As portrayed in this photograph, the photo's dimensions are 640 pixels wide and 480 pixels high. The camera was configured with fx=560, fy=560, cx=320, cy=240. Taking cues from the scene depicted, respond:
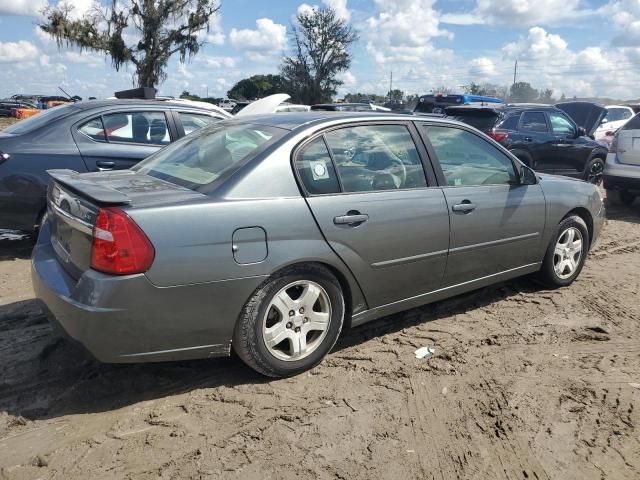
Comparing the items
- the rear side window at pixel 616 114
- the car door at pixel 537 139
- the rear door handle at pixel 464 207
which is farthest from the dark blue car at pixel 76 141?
the rear side window at pixel 616 114

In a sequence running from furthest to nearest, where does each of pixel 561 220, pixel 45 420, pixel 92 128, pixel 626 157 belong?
pixel 626 157, pixel 92 128, pixel 561 220, pixel 45 420

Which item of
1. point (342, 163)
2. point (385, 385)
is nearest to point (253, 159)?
point (342, 163)

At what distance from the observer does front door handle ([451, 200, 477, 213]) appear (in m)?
3.88

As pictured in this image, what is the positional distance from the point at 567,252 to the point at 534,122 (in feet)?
20.3

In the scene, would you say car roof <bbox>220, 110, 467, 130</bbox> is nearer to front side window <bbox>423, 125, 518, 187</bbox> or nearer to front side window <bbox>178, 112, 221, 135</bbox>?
front side window <bbox>423, 125, 518, 187</bbox>

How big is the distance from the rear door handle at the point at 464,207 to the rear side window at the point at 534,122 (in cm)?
705

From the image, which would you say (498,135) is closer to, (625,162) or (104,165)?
Result: (625,162)

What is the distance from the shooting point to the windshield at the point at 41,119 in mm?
5543

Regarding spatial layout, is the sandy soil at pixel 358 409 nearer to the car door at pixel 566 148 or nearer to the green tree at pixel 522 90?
the car door at pixel 566 148

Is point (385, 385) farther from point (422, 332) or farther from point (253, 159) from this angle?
point (253, 159)

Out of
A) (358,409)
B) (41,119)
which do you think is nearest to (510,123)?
(41,119)

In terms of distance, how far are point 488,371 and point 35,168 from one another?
4.43 metres

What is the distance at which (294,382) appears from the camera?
3256 millimetres

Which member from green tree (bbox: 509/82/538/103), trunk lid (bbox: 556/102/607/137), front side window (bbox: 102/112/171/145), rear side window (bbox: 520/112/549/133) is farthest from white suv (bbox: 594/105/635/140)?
green tree (bbox: 509/82/538/103)
